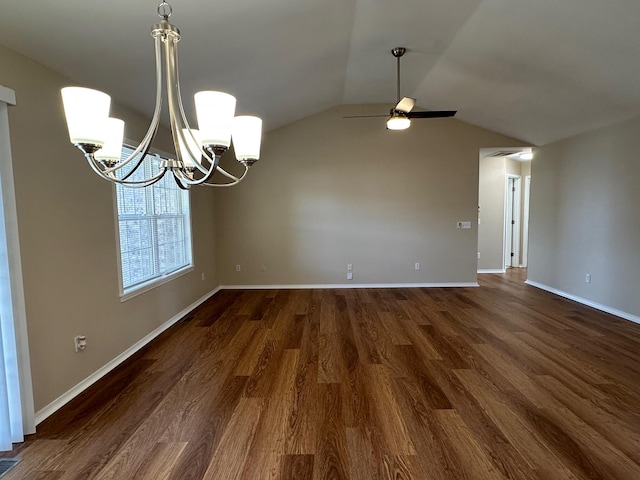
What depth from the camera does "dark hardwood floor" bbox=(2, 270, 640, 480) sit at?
1.75 metres

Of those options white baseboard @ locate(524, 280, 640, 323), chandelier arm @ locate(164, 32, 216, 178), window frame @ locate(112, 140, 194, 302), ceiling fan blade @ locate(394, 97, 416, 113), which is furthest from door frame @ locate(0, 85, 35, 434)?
white baseboard @ locate(524, 280, 640, 323)

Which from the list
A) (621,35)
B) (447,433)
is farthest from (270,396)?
(621,35)

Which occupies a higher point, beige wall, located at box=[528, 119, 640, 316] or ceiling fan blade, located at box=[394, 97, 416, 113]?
ceiling fan blade, located at box=[394, 97, 416, 113]

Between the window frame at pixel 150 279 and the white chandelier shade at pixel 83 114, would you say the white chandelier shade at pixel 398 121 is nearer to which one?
the window frame at pixel 150 279

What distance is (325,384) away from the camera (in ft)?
8.37

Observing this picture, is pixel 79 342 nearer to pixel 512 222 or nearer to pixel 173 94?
pixel 173 94

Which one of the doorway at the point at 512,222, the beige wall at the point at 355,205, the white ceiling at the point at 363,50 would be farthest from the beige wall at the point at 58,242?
the doorway at the point at 512,222

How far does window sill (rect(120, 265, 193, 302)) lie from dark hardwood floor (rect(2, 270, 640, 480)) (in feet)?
1.90

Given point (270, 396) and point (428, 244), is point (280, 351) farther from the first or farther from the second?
point (428, 244)

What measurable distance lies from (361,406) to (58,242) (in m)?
2.47

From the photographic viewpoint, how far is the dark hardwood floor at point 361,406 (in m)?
1.75

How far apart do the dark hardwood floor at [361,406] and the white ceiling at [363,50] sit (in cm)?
247

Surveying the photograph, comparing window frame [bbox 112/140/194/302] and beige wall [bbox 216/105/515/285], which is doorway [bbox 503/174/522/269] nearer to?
beige wall [bbox 216/105/515/285]

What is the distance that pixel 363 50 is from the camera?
3719 mm
